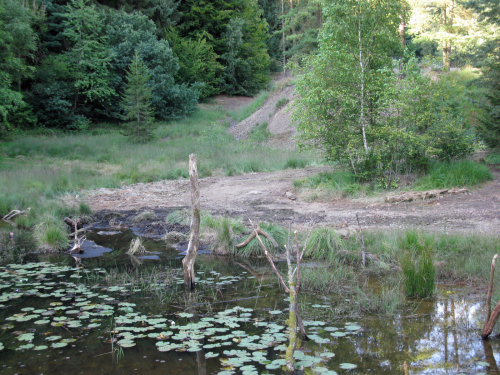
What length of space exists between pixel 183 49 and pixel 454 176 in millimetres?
35626

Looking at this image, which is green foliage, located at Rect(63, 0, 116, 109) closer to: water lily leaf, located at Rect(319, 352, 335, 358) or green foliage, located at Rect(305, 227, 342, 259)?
green foliage, located at Rect(305, 227, 342, 259)

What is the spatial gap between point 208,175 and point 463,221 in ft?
37.4

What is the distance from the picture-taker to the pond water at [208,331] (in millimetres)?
4613

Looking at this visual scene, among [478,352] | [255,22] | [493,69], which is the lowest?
[478,352]

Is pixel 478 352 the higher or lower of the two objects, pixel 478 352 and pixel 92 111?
the lower

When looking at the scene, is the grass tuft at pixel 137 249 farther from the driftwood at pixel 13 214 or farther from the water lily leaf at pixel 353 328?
the water lily leaf at pixel 353 328

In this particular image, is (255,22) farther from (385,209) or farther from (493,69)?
(385,209)

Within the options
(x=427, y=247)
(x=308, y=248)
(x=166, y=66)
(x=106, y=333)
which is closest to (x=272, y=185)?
(x=308, y=248)

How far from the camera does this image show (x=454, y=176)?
12.8m

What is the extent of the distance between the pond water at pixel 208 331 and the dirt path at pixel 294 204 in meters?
3.50

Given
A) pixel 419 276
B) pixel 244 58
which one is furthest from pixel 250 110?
pixel 419 276

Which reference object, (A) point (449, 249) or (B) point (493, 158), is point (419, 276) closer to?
(A) point (449, 249)

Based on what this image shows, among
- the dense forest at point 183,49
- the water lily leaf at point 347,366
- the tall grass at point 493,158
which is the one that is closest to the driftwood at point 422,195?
the dense forest at point 183,49

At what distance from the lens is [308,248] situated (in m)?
8.79
